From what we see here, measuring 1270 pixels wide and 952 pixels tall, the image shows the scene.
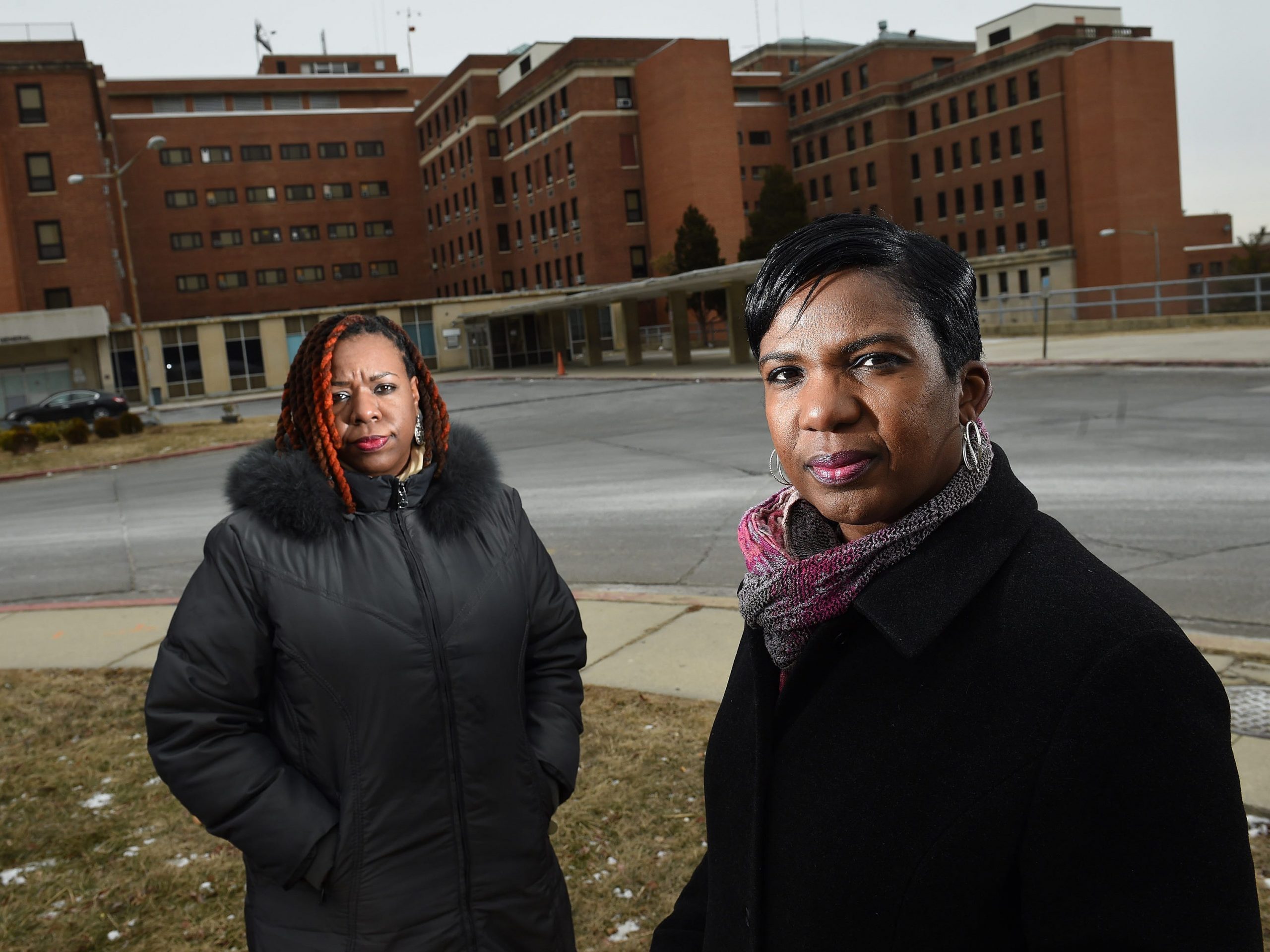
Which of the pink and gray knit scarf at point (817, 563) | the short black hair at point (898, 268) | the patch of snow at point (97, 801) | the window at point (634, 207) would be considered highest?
the window at point (634, 207)

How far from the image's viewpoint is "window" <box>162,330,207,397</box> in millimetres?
54125

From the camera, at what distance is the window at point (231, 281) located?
77.6m

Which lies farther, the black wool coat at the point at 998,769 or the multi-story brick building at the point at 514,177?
the multi-story brick building at the point at 514,177

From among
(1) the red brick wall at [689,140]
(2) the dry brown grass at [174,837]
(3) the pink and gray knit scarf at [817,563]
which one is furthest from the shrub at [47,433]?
(1) the red brick wall at [689,140]

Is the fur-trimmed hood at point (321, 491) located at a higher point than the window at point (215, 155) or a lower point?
lower

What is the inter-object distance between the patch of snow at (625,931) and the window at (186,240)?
266 ft

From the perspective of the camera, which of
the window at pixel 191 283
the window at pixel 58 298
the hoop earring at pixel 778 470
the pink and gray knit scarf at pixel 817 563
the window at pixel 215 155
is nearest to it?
the pink and gray knit scarf at pixel 817 563

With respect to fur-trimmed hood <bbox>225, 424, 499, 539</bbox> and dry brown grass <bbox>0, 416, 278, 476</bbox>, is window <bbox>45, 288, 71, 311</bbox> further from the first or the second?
fur-trimmed hood <bbox>225, 424, 499, 539</bbox>

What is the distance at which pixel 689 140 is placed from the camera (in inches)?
2596

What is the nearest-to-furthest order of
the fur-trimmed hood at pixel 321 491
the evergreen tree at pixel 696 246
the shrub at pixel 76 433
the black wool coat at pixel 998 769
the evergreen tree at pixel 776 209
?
the black wool coat at pixel 998 769 < the fur-trimmed hood at pixel 321 491 < the shrub at pixel 76 433 < the evergreen tree at pixel 696 246 < the evergreen tree at pixel 776 209

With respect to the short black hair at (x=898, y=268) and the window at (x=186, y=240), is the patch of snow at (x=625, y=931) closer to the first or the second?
the short black hair at (x=898, y=268)

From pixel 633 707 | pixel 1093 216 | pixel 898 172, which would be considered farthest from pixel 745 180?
pixel 633 707

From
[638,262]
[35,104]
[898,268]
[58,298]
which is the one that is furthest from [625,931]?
[638,262]

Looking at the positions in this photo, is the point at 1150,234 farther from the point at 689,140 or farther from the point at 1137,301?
the point at 1137,301
